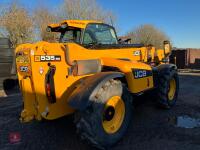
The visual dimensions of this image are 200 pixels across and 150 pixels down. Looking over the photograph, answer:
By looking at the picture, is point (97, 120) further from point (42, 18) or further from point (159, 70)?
point (42, 18)

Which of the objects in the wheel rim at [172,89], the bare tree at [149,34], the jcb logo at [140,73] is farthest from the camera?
the bare tree at [149,34]

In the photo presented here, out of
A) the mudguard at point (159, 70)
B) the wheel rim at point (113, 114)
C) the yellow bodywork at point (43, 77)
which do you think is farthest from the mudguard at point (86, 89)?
the mudguard at point (159, 70)

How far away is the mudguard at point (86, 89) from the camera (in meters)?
4.45

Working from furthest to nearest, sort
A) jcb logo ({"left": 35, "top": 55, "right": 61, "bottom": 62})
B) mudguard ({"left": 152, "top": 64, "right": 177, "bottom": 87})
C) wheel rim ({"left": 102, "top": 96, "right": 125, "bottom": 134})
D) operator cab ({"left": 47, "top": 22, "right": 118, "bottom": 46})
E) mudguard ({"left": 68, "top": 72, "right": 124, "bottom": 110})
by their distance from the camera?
mudguard ({"left": 152, "top": 64, "right": 177, "bottom": 87}), operator cab ({"left": 47, "top": 22, "right": 118, "bottom": 46}), wheel rim ({"left": 102, "top": 96, "right": 125, "bottom": 134}), jcb logo ({"left": 35, "top": 55, "right": 61, "bottom": 62}), mudguard ({"left": 68, "top": 72, "right": 124, "bottom": 110})

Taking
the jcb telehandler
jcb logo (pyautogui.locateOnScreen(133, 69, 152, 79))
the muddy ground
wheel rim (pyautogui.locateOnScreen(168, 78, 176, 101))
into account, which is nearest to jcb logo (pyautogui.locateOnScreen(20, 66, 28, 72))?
the jcb telehandler

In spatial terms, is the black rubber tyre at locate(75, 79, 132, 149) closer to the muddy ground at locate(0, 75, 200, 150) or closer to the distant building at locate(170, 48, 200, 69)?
the muddy ground at locate(0, 75, 200, 150)

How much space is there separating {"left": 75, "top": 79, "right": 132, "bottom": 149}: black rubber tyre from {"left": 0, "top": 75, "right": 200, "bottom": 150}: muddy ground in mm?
341

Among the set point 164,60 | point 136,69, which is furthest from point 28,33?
point 136,69

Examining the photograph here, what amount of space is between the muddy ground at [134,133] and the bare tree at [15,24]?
1966 centimetres

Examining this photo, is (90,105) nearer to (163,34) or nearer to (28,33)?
(28,33)

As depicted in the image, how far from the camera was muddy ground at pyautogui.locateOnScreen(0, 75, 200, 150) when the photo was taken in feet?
16.9

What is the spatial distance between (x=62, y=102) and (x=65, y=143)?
859 millimetres

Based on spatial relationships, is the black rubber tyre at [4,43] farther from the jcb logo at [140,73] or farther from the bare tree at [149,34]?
the bare tree at [149,34]

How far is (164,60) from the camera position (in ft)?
28.6
